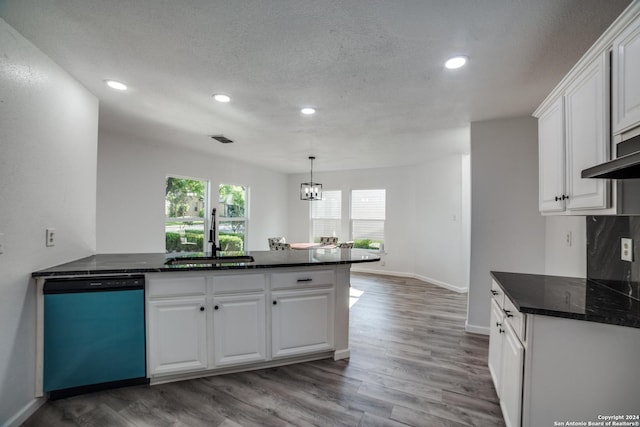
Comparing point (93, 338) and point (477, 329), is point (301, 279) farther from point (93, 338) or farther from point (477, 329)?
point (477, 329)

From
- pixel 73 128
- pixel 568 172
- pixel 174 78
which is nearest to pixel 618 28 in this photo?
pixel 568 172

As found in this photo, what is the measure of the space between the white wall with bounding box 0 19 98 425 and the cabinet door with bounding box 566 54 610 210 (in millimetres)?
3441

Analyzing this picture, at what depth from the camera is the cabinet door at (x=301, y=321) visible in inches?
95.3

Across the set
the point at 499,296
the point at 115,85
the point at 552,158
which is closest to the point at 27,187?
the point at 115,85

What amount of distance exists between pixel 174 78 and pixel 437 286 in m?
5.39

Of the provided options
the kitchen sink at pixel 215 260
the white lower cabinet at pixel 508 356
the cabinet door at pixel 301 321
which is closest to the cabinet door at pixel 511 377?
the white lower cabinet at pixel 508 356

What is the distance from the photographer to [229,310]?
7.52 feet

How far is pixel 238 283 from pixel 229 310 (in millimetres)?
236

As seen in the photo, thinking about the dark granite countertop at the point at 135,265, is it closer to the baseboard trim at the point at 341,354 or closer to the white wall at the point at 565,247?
the baseboard trim at the point at 341,354

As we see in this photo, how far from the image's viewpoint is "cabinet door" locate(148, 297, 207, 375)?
2.16 m

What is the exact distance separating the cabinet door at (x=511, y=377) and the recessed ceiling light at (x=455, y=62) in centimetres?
185

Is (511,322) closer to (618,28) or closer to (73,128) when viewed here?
(618,28)

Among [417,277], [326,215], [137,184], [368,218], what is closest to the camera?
[137,184]

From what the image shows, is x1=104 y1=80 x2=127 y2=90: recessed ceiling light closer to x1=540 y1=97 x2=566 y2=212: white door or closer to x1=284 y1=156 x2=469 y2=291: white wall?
x1=540 y1=97 x2=566 y2=212: white door
